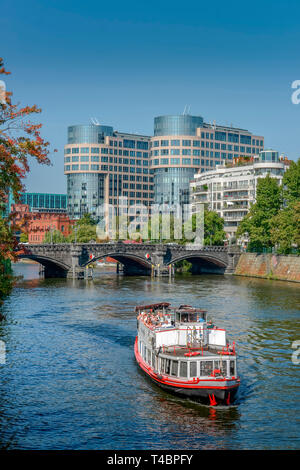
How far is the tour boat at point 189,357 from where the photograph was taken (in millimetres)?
A: 41719

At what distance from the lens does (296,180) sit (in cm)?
13075

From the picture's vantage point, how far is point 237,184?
601ft

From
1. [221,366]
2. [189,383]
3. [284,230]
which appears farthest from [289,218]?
[189,383]

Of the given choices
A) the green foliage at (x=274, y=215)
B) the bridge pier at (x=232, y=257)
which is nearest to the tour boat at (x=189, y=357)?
the green foliage at (x=274, y=215)

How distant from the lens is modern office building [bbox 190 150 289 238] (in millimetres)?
169375

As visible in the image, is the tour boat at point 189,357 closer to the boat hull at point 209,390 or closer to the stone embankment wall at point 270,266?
the boat hull at point 209,390

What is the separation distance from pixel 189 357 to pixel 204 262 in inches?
4776

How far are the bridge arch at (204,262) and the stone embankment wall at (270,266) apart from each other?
16.4 feet

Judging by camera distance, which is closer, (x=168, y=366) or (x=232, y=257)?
(x=168, y=366)

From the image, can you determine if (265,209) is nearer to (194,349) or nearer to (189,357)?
(194,349)

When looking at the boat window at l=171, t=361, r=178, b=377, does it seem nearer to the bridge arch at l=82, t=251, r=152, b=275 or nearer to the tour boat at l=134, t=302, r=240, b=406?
the tour boat at l=134, t=302, r=240, b=406

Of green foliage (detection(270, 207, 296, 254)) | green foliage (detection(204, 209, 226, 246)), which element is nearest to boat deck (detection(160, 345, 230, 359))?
green foliage (detection(270, 207, 296, 254))

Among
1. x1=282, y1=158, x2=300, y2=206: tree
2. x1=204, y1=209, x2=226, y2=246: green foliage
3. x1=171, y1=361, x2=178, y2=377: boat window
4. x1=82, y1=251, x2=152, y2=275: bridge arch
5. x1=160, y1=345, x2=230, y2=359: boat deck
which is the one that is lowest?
x1=171, y1=361, x2=178, y2=377: boat window
